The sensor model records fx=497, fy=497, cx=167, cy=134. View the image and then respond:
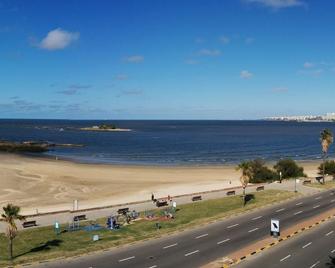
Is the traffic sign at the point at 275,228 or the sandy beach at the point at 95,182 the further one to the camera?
the sandy beach at the point at 95,182

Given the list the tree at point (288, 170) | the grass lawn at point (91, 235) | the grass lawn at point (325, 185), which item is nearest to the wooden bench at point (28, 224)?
the grass lawn at point (91, 235)

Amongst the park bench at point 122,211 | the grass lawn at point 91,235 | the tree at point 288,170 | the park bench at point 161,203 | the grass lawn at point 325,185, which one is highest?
the tree at point 288,170

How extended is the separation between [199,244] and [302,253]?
7832mm

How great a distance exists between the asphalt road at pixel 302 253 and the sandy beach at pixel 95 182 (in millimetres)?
27578

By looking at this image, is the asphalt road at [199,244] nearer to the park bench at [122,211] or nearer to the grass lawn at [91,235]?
the grass lawn at [91,235]

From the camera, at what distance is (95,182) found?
81.7m

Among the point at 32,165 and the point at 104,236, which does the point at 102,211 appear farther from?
the point at 32,165

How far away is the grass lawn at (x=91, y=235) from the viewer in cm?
3706

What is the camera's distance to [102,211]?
177ft

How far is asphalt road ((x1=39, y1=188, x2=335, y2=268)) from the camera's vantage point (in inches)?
1332

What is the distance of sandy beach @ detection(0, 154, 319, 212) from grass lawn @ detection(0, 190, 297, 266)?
1319cm

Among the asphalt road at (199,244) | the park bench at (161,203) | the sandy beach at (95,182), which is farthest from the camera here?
the sandy beach at (95,182)

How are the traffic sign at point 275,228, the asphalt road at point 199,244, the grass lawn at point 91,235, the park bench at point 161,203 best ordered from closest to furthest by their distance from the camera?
the asphalt road at point 199,244 → the grass lawn at point 91,235 → the traffic sign at point 275,228 → the park bench at point 161,203

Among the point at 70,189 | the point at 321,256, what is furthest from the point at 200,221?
the point at 70,189
